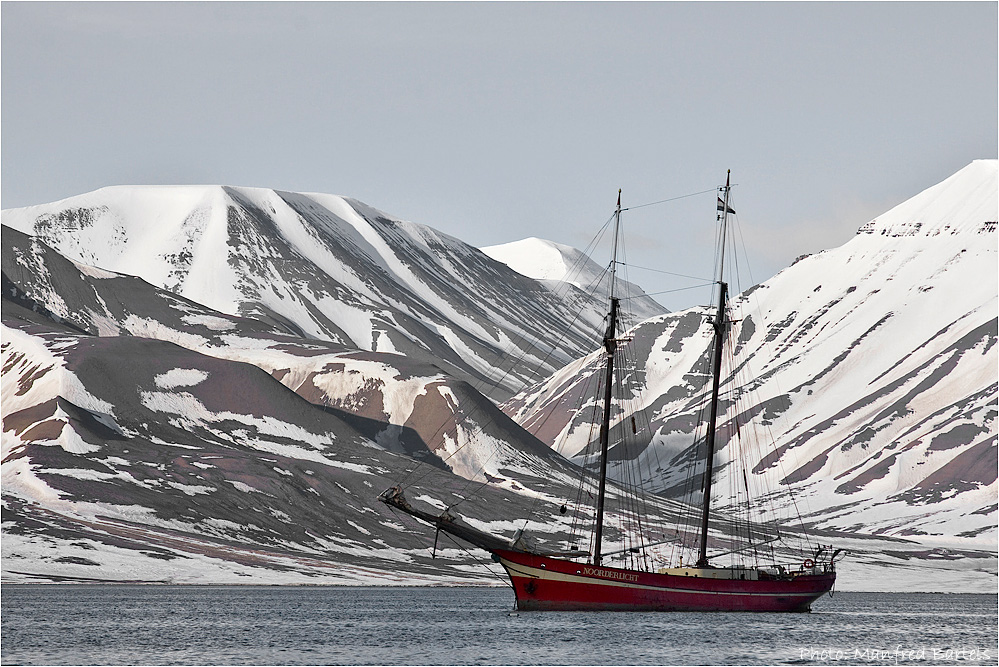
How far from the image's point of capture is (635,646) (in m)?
91.4

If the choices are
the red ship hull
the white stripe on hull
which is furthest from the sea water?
the white stripe on hull

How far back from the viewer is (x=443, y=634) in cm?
10069

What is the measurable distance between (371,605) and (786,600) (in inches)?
1497

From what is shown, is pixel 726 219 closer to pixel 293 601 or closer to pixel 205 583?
pixel 293 601

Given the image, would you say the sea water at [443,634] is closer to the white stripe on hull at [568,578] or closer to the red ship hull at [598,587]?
the red ship hull at [598,587]

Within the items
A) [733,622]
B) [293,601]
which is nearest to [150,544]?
[293,601]

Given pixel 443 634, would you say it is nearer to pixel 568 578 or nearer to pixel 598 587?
pixel 568 578

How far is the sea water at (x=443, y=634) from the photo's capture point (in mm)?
85750

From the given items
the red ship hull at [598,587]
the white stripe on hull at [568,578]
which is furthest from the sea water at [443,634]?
the white stripe on hull at [568,578]

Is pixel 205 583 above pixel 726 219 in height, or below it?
below

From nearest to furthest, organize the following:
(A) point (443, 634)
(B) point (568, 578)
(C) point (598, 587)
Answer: (A) point (443, 634), (B) point (568, 578), (C) point (598, 587)

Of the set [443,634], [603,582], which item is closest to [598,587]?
[603,582]

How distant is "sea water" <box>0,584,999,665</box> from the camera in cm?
8575

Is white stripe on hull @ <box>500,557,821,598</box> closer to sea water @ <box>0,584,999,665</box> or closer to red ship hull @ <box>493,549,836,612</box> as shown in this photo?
red ship hull @ <box>493,549,836,612</box>
